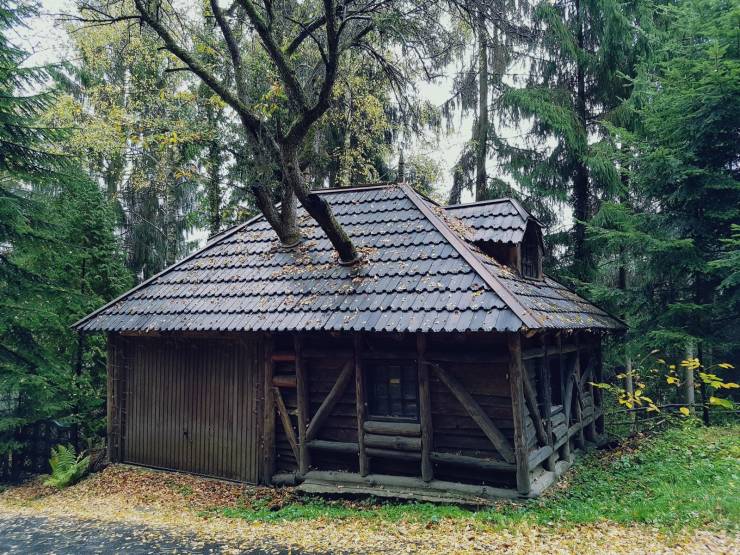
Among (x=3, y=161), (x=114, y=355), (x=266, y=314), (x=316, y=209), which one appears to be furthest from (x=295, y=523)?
(x=3, y=161)

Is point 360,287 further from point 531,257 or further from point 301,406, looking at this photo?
point 531,257

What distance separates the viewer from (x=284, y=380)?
888cm

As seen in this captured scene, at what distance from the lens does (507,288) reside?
7.37m

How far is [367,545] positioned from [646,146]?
9.96m

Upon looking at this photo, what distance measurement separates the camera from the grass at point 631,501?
6.02 metres

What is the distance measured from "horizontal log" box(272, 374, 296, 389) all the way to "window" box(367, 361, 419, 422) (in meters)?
1.41

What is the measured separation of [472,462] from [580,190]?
10.7 m

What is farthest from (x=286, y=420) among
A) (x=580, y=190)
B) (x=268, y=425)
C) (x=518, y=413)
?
(x=580, y=190)

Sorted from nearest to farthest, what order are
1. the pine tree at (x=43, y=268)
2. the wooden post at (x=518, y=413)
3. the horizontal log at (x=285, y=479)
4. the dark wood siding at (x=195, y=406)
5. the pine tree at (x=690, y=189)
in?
the wooden post at (x=518, y=413) < the horizontal log at (x=285, y=479) < the dark wood siding at (x=195, y=406) < the pine tree at (x=690, y=189) < the pine tree at (x=43, y=268)

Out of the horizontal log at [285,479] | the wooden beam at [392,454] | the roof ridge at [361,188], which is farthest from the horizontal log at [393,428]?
the roof ridge at [361,188]

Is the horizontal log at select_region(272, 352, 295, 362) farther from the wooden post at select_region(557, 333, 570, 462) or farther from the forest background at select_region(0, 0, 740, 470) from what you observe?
the wooden post at select_region(557, 333, 570, 462)

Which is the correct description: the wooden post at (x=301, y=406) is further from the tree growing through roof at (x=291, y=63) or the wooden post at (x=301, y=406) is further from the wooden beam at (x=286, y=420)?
the tree growing through roof at (x=291, y=63)

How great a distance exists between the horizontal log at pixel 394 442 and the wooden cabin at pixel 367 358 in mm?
21

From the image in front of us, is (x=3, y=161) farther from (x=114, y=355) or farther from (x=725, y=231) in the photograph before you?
(x=725, y=231)
